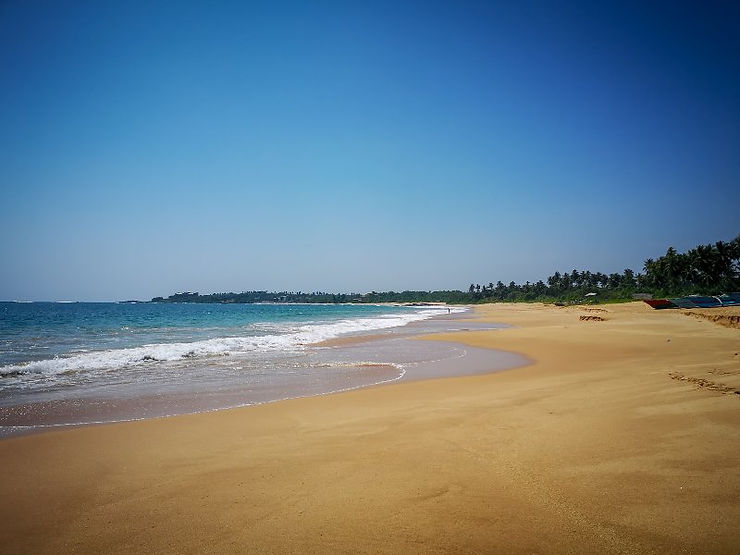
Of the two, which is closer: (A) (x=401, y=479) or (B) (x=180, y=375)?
(A) (x=401, y=479)

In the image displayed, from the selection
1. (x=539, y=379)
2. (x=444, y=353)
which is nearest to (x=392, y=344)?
(x=444, y=353)

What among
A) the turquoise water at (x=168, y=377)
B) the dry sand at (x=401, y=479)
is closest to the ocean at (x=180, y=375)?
the turquoise water at (x=168, y=377)

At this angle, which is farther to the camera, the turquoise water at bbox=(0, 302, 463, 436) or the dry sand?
the turquoise water at bbox=(0, 302, 463, 436)

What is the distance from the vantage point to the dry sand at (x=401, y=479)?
140 inches

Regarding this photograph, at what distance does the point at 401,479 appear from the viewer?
15.2 feet

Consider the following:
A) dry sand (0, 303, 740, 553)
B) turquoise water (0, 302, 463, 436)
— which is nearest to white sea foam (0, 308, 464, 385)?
turquoise water (0, 302, 463, 436)

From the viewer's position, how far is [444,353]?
18406mm

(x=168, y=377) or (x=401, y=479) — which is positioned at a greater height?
(x=401, y=479)

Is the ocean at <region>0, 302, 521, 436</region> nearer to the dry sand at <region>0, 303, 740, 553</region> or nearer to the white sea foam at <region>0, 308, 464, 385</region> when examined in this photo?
the white sea foam at <region>0, 308, 464, 385</region>

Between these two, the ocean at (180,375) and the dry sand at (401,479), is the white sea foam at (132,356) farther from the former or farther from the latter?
the dry sand at (401,479)

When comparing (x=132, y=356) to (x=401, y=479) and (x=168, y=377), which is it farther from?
(x=401, y=479)

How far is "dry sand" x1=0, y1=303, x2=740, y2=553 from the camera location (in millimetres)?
3547

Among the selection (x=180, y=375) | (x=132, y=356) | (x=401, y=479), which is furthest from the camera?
(x=132, y=356)

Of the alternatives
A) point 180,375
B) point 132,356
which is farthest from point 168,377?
point 132,356
